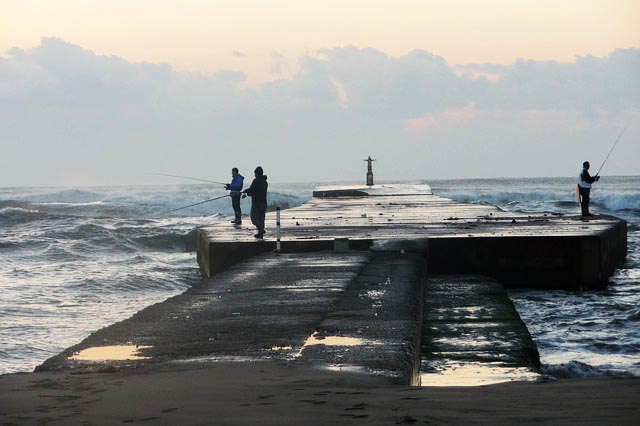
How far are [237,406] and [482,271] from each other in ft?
33.8

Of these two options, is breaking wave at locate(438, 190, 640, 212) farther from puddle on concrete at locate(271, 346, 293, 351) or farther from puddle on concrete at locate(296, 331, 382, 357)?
puddle on concrete at locate(271, 346, 293, 351)

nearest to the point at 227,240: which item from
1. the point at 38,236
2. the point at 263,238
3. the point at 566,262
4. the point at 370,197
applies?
the point at 263,238

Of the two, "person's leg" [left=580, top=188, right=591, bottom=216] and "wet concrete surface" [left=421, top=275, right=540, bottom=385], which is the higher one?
"person's leg" [left=580, top=188, right=591, bottom=216]

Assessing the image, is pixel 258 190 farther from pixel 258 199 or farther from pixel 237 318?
pixel 237 318

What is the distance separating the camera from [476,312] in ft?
34.8

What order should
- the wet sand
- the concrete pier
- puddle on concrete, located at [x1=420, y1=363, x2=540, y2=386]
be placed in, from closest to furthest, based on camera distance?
the wet sand → puddle on concrete, located at [x1=420, y1=363, x2=540, y2=386] → the concrete pier

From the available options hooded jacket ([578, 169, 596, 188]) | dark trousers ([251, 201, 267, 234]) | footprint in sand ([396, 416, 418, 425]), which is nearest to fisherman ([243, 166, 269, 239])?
dark trousers ([251, 201, 267, 234])

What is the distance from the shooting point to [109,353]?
6.77 meters

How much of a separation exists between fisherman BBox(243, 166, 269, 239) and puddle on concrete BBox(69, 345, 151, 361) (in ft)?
30.9

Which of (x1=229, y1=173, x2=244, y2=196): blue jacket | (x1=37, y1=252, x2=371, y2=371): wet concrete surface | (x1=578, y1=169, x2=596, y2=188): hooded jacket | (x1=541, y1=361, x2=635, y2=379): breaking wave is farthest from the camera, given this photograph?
(x1=229, y1=173, x2=244, y2=196): blue jacket

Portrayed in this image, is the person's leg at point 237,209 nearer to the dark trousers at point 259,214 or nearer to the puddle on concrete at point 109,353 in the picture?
the dark trousers at point 259,214

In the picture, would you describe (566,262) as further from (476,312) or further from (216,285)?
(216,285)

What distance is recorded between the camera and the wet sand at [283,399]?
461cm

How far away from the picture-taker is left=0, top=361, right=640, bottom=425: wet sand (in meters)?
4.61
